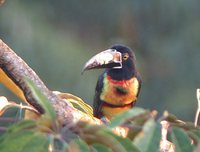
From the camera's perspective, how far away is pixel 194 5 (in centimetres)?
1035

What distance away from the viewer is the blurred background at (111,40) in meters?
9.44

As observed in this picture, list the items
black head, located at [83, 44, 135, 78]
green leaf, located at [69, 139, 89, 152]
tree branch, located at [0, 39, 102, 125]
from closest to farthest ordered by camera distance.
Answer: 1. green leaf, located at [69, 139, 89, 152]
2. tree branch, located at [0, 39, 102, 125]
3. black head, located at [83, 44, 135, 78]

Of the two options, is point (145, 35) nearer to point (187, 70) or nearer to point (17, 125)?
point (187, 70)

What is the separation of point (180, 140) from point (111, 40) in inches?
390

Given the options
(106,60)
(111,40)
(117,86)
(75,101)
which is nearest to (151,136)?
(75,101)

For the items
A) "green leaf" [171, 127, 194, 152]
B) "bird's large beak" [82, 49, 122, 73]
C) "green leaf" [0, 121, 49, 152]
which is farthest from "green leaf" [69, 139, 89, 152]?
"bird's large beak" [82, 49, 122, 73]

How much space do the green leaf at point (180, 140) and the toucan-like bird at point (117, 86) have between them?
208 cm

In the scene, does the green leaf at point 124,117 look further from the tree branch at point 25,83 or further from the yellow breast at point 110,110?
the yellow breast at point 110,110

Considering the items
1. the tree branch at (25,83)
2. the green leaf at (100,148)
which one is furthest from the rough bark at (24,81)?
the green leaf at (100,148)

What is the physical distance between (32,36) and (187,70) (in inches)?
70.9

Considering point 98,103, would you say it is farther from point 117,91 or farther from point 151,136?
point 151,136

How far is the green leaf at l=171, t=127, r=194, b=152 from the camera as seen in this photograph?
1.28m

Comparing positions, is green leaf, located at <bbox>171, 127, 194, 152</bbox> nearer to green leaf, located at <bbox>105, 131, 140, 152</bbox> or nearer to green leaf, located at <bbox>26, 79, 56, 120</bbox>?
green leaf, located at <bbox>105, 131, 140, 152</bbox>

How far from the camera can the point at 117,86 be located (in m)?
3.63
